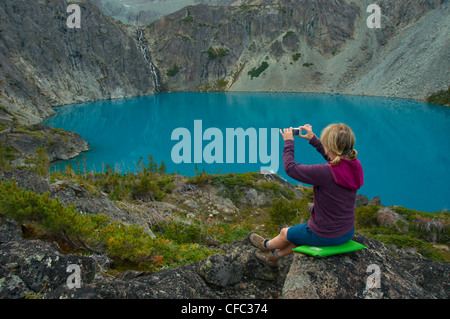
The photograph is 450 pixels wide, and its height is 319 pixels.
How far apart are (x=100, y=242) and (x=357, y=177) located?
419 cm

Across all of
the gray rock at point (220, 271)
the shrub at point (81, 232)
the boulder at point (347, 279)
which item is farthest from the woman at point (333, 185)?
the shrub at point (81, 232)

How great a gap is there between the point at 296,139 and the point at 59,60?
58.6 metres

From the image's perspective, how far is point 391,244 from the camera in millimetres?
9469

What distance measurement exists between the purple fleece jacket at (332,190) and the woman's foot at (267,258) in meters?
0.83

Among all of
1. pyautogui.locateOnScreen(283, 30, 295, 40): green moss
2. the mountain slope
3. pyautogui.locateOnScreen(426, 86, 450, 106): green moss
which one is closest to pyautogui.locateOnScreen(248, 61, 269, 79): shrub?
the mountain slope

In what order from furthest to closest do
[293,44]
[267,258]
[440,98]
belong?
[293,44] → [440,98] → [267,258]

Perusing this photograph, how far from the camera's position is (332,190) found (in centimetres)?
349

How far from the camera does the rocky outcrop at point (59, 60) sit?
1778 inches

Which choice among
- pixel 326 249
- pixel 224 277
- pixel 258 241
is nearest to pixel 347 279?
pixel 326 249

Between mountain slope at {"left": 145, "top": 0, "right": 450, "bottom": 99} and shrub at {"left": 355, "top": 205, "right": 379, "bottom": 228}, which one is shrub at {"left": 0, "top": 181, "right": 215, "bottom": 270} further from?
mountain slope at {"left": 145, "top": 0, "right": 450, "bottom": 99}

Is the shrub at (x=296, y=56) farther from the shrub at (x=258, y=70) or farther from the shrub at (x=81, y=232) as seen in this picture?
the shrub at (x=81, y=232)

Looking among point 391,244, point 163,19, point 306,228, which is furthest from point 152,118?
point 163,19

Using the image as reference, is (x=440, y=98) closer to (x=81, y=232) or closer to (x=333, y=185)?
(x=333, y=185)

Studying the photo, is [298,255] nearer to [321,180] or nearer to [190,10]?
[321,180]
